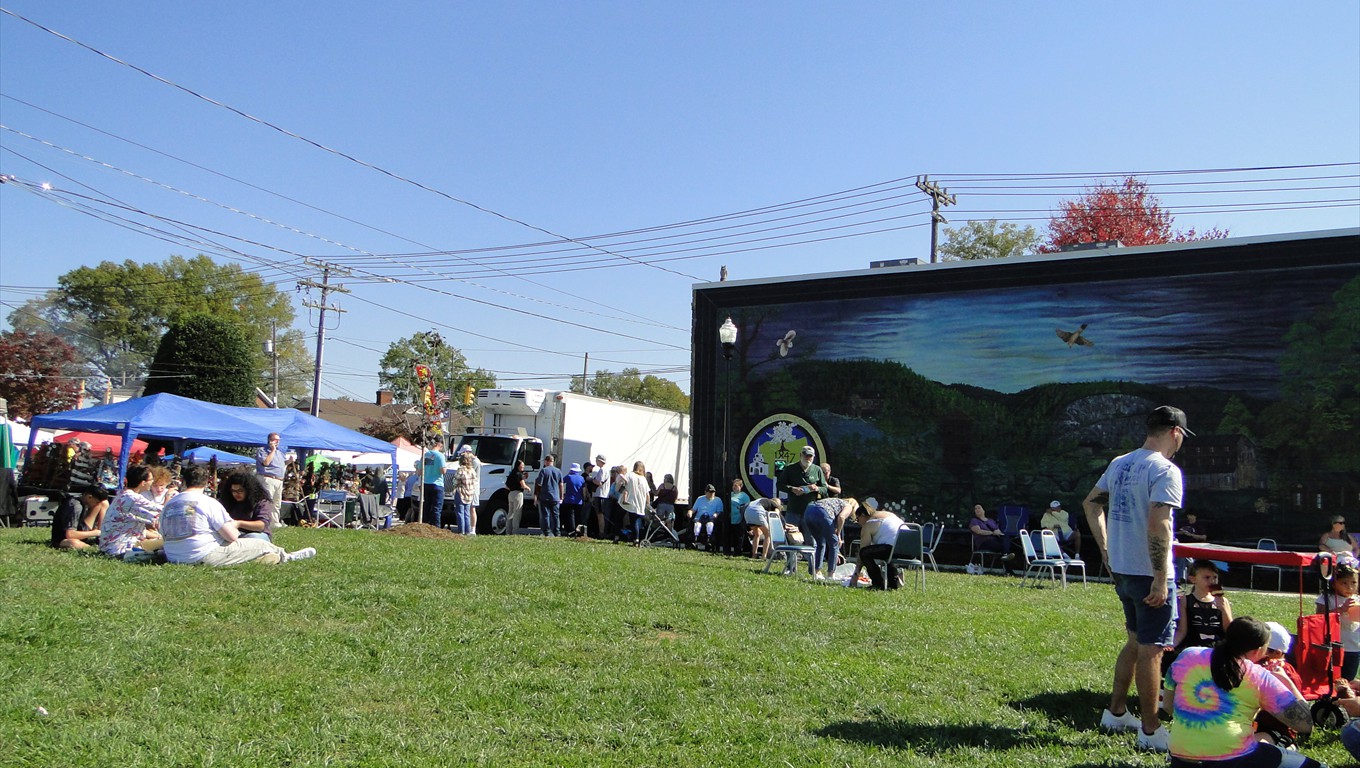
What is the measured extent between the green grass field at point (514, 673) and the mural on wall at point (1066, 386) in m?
6.90

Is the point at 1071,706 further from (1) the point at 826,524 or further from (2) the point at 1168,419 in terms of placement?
(1) the point at 826,524

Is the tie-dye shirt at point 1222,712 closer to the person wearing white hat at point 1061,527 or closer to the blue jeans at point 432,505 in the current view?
the person wearing white hat at point 1061,527

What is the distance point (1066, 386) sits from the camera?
653 inches

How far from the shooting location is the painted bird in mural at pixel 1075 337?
650 inches

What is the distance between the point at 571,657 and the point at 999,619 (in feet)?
14.6

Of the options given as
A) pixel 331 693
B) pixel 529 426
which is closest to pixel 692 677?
pixel 331 693

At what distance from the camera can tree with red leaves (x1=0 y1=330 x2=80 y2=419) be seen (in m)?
39.8

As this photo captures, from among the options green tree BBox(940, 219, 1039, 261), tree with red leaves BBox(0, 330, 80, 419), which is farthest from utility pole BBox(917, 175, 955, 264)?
tree with red leaves BBox(0, 330, 80, 419)

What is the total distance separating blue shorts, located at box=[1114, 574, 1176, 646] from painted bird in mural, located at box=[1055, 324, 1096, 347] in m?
12.1

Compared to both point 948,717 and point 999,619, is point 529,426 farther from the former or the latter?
point 948,717

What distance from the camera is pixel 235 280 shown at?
60.7 metres

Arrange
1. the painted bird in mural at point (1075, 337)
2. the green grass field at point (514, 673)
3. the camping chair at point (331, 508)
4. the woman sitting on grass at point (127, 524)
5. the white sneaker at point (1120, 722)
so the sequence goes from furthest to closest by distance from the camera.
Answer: the camping chair at point (331, 508), the painted bird in mural at point (1075, 337), the woman sitting on grass at point (127, 524), the white sneaker at point (1120, 722), the green grass field at point (514, 673)

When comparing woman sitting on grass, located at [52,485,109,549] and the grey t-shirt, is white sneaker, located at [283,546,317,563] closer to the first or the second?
woman sitting on grass, located at [52,485,109,549]

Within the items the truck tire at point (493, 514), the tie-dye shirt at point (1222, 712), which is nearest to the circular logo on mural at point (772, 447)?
the truck tire at point (493, 514)
